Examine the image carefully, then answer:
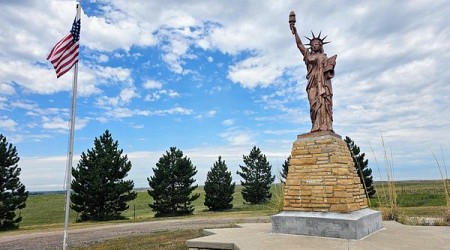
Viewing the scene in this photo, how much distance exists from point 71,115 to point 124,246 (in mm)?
4071

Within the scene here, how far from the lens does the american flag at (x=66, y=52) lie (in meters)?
7.32

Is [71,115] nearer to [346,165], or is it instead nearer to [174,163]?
[346,165]

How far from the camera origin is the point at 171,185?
2688 cm

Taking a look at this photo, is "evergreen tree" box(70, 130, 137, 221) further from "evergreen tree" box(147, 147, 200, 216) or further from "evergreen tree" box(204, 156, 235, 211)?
"evergreen tree" box(204, 156, 235, 211)

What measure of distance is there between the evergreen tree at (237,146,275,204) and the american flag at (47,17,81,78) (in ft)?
85.2

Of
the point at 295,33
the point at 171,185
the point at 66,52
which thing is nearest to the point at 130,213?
the point at 171,185

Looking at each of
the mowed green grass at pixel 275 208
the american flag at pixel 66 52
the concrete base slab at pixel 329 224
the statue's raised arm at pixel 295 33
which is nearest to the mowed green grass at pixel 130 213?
the mowed green grass at pixel 275 208

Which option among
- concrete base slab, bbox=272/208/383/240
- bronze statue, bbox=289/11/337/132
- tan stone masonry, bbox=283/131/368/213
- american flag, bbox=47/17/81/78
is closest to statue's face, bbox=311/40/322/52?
bronze statue, bbox=289/11/337/132

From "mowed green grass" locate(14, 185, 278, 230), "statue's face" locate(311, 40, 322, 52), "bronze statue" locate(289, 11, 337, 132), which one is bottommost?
"mowed green grass" locate(14, 185, 278, 230)

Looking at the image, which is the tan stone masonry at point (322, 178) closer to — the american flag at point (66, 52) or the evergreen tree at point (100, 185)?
the american flag at point (66, 52)

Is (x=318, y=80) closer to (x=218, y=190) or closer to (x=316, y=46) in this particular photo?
(x=316, y=46)

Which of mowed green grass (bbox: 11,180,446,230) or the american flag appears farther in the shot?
mowed green grass (bbox: 11,180,446,230)

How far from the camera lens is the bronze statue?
804 cm

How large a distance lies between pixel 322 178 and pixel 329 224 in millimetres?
947
